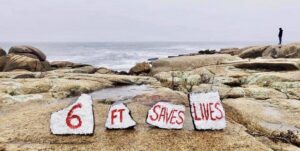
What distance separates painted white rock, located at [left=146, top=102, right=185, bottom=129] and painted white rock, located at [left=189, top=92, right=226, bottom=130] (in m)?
0.24

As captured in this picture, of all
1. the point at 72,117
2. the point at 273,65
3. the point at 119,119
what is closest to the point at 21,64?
the point at 273,65

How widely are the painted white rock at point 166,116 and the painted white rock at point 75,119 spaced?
1.00 m

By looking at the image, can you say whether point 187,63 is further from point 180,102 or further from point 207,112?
point 207,112

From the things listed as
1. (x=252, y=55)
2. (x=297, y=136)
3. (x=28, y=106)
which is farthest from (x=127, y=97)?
(x=252, y=55)

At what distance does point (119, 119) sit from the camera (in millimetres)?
6309

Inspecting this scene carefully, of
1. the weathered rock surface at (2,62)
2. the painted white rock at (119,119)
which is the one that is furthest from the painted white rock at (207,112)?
the weathered rock surface at (2,62)

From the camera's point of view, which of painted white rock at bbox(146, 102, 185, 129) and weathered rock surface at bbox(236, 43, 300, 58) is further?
weathered rock surface at bbox(236, 43, 300, 58)

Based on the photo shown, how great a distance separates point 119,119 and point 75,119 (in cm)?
72

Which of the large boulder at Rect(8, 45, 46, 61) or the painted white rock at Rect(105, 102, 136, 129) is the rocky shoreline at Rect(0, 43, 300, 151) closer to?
the painted white rock at Rect(105, 102, 136, 129)

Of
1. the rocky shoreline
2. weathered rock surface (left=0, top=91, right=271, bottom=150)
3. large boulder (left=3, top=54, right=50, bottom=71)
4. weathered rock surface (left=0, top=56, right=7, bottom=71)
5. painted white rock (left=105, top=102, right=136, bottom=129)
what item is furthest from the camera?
weathered rock surface (left=0, top=56, right=7, bottom=71)

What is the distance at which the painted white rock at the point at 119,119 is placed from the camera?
625 centimetres

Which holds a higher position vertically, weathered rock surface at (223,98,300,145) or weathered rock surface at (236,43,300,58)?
weathered rock surface at (236,43,300,58)

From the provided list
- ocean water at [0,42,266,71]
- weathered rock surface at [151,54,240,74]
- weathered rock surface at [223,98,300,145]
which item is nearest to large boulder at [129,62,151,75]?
weathered rock surface at [151,54,240,74]

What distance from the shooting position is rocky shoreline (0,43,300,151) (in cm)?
575
